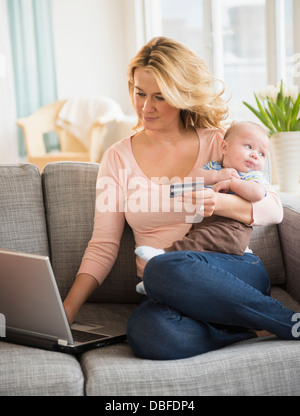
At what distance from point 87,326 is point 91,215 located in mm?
379

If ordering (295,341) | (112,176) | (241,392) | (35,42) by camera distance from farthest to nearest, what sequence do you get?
(35,42)
(112,176)
(295,341)
(241,392)

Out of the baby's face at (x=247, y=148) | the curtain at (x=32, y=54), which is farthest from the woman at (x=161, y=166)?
the curtain at (x=32, y=54)

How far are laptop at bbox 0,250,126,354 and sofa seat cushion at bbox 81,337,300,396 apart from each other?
0.09 m

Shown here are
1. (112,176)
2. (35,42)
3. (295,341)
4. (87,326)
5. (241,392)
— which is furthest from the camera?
(35,42)

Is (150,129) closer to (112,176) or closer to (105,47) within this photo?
(112,176)

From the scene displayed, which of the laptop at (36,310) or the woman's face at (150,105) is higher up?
the woman's face at (150,105)

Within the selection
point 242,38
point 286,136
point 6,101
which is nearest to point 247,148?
point 286,136

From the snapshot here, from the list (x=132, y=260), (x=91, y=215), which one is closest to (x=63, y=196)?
(x=91, y=215)

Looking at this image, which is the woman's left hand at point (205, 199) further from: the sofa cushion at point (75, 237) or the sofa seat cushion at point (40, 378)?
the sofa seat cushion at point (40, 378)

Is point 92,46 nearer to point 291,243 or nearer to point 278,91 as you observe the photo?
point 278,91

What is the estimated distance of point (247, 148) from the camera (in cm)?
162

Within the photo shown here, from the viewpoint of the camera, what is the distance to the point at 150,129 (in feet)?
5.71

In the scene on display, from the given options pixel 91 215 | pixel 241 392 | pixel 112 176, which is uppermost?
pixel 112 176

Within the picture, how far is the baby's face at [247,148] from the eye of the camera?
5.28ft
